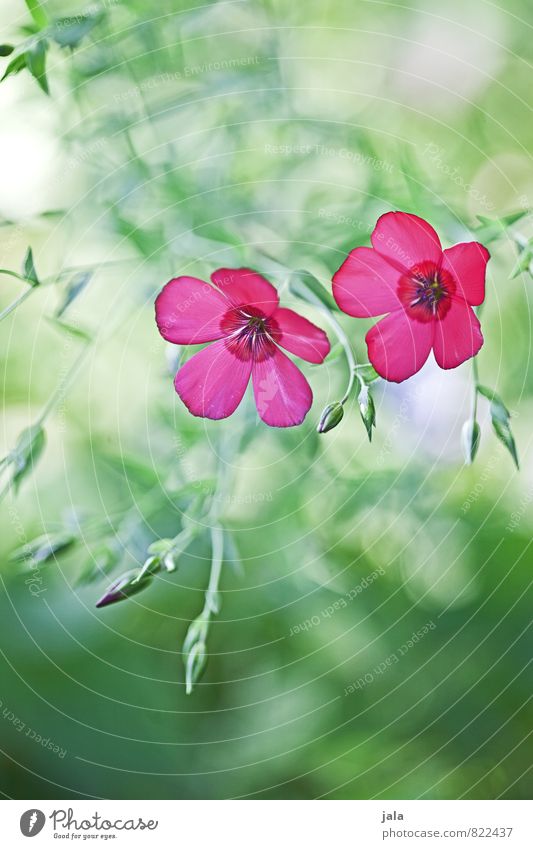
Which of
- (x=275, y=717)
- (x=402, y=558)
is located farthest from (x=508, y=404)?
(x=275, y=717)

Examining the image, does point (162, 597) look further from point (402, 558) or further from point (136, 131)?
A: point (136, 131)

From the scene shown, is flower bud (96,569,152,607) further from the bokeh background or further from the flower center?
the flower center

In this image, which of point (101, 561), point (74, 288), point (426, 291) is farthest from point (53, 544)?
point (426, 291)
